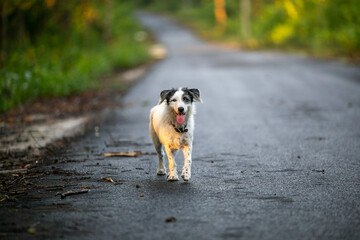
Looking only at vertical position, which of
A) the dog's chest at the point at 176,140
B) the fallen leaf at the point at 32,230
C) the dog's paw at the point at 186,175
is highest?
the dog's chest at the point at 176,140

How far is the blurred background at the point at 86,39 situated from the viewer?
15.6m

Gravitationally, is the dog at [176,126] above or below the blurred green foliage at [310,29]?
below

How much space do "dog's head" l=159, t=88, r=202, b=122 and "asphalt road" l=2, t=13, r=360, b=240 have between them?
3.14 feet

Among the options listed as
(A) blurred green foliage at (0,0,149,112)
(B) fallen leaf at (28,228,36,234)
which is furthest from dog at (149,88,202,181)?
(A) blurred green foliage at (0,0,149,112)

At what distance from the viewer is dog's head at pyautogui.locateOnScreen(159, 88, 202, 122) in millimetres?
6551

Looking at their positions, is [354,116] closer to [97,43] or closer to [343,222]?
[343,222]

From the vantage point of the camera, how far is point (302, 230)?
460 centimetres

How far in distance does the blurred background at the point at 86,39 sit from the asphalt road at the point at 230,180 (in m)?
3.61

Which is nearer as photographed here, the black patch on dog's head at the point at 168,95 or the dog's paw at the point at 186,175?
the dog's paw at the point at 186,175

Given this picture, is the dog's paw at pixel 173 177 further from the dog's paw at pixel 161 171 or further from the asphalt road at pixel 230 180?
the dog's paw at pixel 161 171

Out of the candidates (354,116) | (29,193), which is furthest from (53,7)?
(29,193)

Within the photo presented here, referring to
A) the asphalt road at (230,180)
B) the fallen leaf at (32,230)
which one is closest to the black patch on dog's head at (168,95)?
the asphalt road at (230,180)

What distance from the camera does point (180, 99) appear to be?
21.8 feet

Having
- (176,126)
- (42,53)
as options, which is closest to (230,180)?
(176,126)
